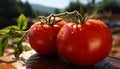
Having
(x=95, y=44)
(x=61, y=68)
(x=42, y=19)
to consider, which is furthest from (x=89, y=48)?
(x=42, y=19)

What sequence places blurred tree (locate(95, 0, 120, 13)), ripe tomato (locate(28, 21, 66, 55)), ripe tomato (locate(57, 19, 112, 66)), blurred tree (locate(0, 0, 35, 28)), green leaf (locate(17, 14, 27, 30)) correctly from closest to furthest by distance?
ripe tomato (locate(57, 19, 112, 66))
ripe tomato (locate(28, 21, 66, 55))
green leaf (locate(17, 14, 27, 30))
blurred tree (locate(0, 0, 35, 28))
blurred tree (locate(95, 0, 120, 13))

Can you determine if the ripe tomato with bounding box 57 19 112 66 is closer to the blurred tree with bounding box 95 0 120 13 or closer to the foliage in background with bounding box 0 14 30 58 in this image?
the foliage in background with bounding box 0 14 30 58

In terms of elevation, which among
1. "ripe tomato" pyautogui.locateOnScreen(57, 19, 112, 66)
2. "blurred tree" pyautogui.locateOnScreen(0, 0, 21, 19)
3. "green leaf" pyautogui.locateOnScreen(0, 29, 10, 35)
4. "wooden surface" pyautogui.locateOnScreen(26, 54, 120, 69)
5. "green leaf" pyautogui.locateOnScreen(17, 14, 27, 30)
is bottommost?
"wooden surface" pyautogui.locateOnScreen(26, 54, 120, 69)

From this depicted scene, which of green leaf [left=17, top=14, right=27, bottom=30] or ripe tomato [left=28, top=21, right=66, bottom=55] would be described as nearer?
ripe tomato [left=28, top=21, right=66, bottom=55]

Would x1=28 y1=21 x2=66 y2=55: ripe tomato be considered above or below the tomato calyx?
below

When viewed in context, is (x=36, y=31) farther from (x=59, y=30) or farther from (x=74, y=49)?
(x=74, y=49)

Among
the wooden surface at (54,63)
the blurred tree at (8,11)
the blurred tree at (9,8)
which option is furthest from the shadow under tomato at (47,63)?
the blurred tree at (9,8)

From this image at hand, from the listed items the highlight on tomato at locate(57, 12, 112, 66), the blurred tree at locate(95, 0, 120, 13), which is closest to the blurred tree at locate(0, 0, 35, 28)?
the blurred tree at locate(95, 0, 120, 13)
